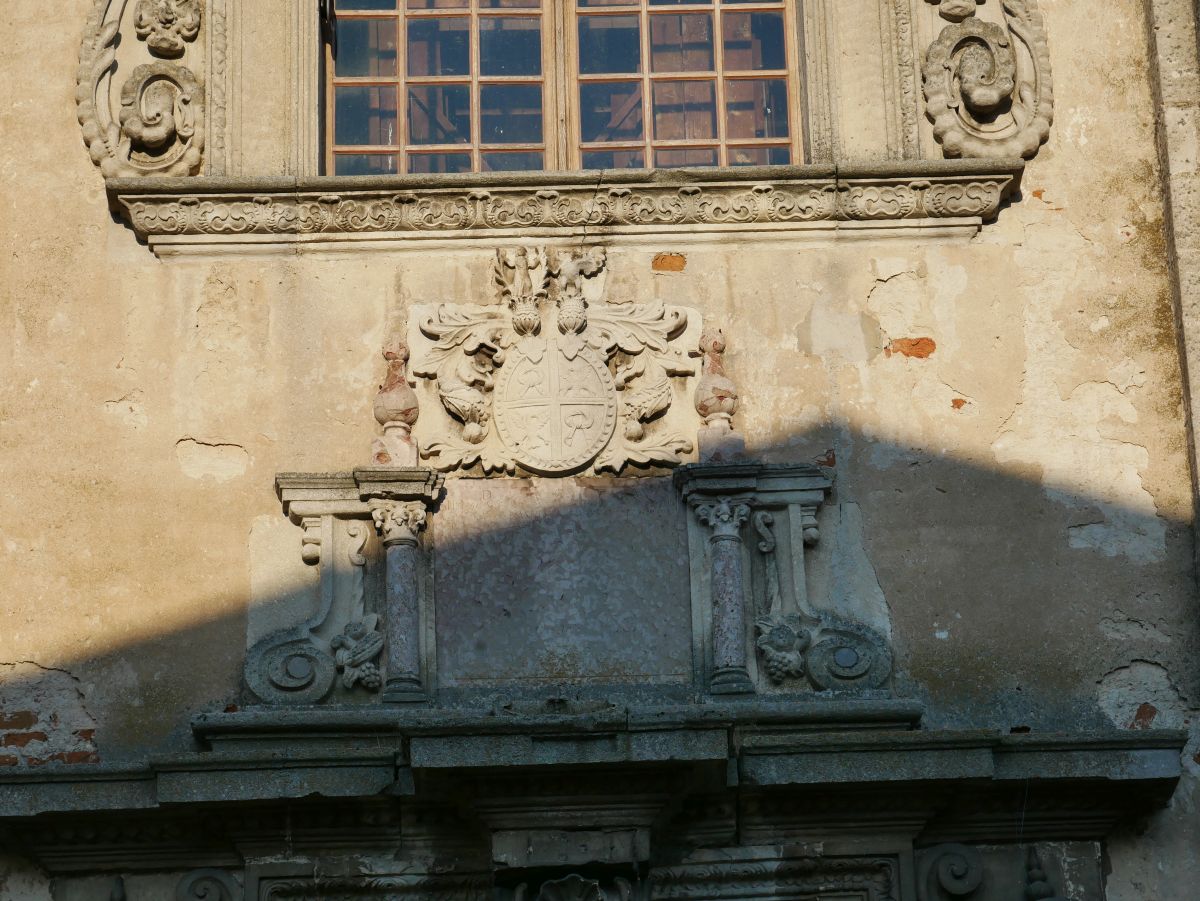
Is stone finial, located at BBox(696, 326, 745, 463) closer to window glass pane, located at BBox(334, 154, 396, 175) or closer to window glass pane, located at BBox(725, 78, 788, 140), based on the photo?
window glass pane, located at BBox(725, 78, 788, 140)

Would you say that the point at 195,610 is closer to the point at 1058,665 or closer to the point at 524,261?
the point at 524,261

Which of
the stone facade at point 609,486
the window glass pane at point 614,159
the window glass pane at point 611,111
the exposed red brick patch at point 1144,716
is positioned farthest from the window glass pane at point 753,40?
the exposed red brick patch at point 1144,716

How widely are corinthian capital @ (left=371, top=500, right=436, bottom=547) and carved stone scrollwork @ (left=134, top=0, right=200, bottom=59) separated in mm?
1965

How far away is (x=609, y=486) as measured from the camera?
790 cm

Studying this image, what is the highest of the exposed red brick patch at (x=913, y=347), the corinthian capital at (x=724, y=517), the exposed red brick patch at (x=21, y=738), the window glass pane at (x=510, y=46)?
the window glass pane at (x=510, y=46)

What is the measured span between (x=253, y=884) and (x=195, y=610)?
95 centimetres

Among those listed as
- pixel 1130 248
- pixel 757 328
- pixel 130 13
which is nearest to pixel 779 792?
pixel 757 328

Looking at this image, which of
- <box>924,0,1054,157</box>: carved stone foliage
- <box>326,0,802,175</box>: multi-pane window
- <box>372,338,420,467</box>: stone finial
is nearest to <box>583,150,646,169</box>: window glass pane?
<box>326,0,802,175</box>: multi-pane window

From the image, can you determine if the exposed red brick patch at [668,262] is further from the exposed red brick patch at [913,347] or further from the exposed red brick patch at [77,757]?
the exposed red brick patch at [77,757]

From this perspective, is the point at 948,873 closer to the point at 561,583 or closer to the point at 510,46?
the point at 561,583

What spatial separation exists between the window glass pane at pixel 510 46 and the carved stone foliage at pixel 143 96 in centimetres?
107

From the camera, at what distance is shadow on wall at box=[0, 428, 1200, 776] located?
7.66 meters

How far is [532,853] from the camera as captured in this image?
7262 millimetres

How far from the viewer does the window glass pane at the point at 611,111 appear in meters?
8.59
